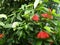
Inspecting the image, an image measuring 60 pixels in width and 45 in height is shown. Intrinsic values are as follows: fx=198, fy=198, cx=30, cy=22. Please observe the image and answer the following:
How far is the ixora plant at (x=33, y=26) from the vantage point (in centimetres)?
165

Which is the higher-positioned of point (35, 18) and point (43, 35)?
point (35, 18)

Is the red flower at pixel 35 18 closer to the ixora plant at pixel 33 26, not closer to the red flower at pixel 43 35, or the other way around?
the ixora plant at pixel 33 26

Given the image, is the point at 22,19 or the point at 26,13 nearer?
the point at 26,13

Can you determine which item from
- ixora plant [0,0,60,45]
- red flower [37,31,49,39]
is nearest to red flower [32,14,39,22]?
ixora plant [0,0,60,45]

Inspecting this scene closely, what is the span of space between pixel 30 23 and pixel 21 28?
0.31 ft

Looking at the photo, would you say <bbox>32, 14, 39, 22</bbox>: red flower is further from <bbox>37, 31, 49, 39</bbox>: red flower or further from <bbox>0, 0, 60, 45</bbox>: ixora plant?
<bbox>37, 31, 49, 39</bbox>: red flower

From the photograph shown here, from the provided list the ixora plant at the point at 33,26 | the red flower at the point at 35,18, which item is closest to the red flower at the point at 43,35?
the ixora plant at the point at 33,26

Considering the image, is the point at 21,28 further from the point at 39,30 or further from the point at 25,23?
the point at 39,30

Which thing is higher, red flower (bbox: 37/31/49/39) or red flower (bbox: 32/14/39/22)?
red flower (bbox: 32/14/39/22)

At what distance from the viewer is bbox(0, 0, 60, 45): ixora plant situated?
1.65m

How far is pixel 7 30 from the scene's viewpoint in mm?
1840

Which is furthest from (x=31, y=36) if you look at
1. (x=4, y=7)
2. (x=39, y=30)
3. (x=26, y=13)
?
(x=4, y=7)

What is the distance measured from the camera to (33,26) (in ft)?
5.65

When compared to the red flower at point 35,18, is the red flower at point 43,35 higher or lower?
lower
